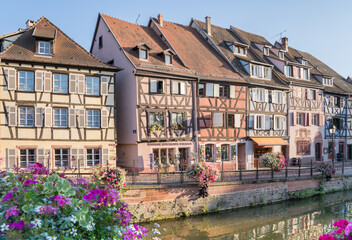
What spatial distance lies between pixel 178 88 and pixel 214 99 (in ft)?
9.95

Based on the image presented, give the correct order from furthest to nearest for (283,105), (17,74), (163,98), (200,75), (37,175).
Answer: (283,105), (200,75), (163,98), (17,74), (37,175)

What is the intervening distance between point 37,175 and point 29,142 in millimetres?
12755

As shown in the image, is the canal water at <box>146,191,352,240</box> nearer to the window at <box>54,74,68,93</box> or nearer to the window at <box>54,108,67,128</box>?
the window at <box>54,108,67,128</box>

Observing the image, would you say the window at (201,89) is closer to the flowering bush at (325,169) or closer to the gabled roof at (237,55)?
the gabled roof at (237,55)

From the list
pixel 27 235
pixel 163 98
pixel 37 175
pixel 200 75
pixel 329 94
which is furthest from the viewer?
pixel 329 94

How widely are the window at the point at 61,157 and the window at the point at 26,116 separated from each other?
2.00m

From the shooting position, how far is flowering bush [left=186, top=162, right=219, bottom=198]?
14.7 meters

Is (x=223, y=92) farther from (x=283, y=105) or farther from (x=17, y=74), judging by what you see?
(x=17, y=74)

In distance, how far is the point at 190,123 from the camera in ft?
68.9

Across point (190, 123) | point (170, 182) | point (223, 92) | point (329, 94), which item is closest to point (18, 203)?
point (170, 182)

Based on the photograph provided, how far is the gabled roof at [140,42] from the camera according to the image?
19656 mm

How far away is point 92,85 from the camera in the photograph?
59.6 feet

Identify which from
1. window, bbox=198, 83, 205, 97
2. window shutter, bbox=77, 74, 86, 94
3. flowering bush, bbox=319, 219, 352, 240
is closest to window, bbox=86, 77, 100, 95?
window shutter, bbox=77, 74, 86, 94

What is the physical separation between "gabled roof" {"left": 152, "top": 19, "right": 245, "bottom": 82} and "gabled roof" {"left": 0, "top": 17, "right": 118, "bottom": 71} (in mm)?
6119
